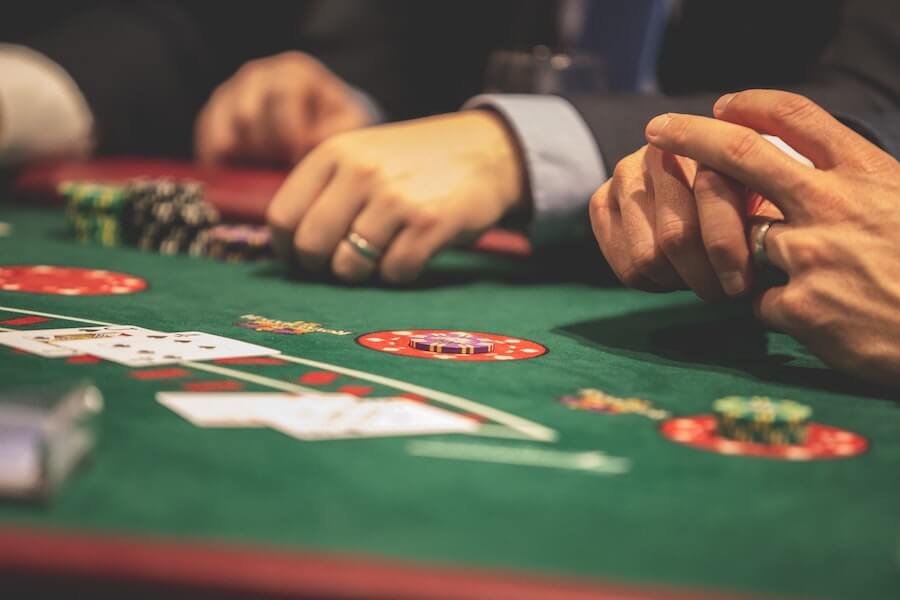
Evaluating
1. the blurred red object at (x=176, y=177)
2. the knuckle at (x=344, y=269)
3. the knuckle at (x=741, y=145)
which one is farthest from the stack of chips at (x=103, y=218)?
the knuckle at (x=741, y=145)

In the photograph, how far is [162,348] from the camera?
141cm

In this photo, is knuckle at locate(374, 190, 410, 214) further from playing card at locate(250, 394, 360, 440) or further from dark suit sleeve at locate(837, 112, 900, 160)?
playing card at locate(250, 394, 360, 440)

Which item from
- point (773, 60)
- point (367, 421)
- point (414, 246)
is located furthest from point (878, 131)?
point (773, 60)

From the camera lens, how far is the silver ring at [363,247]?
7.00 ft

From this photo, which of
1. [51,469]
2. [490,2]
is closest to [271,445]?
[51,469]

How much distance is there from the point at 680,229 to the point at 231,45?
4.05 m

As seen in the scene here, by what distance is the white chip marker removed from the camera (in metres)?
1.01

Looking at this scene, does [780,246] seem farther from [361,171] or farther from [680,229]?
[361,171]

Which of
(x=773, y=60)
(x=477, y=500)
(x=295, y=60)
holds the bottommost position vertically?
(x=477, y=500)

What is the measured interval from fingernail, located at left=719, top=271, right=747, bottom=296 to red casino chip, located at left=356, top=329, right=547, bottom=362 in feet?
0.89

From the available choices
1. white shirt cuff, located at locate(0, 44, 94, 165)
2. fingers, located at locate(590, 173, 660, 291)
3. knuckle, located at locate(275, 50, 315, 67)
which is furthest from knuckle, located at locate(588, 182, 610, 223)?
knuckle, located at locate(275, 50, 315, 67)

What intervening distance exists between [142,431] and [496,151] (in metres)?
1.37

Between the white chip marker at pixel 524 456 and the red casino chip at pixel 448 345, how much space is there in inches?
16.4

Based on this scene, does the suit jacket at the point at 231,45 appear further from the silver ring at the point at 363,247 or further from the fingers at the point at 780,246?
the fingers at the point at 780,246
